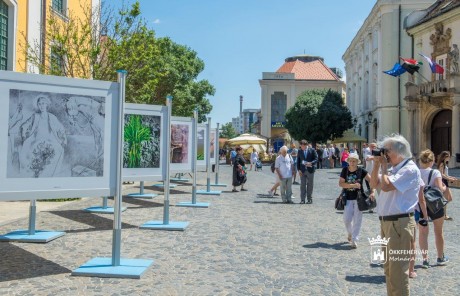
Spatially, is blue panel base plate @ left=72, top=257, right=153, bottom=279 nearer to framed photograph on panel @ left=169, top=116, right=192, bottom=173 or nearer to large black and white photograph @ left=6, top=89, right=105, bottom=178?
large black and white photograph @ left=6, top=89, right=105, bottom=178

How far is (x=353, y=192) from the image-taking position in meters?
8.46

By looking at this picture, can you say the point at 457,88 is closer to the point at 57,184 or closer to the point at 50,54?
→ the point at 50,54

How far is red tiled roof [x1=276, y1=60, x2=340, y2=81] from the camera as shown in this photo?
7656 cm

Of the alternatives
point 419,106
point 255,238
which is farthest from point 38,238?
point 419,106

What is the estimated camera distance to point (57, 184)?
6371mm

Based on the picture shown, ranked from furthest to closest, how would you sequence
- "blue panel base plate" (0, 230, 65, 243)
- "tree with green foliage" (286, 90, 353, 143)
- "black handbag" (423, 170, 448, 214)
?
1. "tree with green foliage" (286, 90, 353, 143)
2. "blue panel base plate" (0, 230, 65, 243)
3. "black handbag" (423, 170, 448, 214)

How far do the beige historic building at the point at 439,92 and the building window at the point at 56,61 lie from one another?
23.1m

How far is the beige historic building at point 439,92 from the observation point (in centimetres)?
3106

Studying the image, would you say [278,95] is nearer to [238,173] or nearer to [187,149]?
[238,173]

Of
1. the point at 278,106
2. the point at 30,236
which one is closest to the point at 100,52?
the point at 30,236

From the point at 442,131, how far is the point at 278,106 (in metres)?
40.5

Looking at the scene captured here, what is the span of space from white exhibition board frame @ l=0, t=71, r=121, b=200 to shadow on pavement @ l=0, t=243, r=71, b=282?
0.94m

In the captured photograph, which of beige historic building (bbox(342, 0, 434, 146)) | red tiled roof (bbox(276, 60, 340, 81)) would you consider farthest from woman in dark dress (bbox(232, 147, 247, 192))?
red tiled roof (bbox(276, 60, 340, 81))

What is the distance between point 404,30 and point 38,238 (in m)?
40.3
